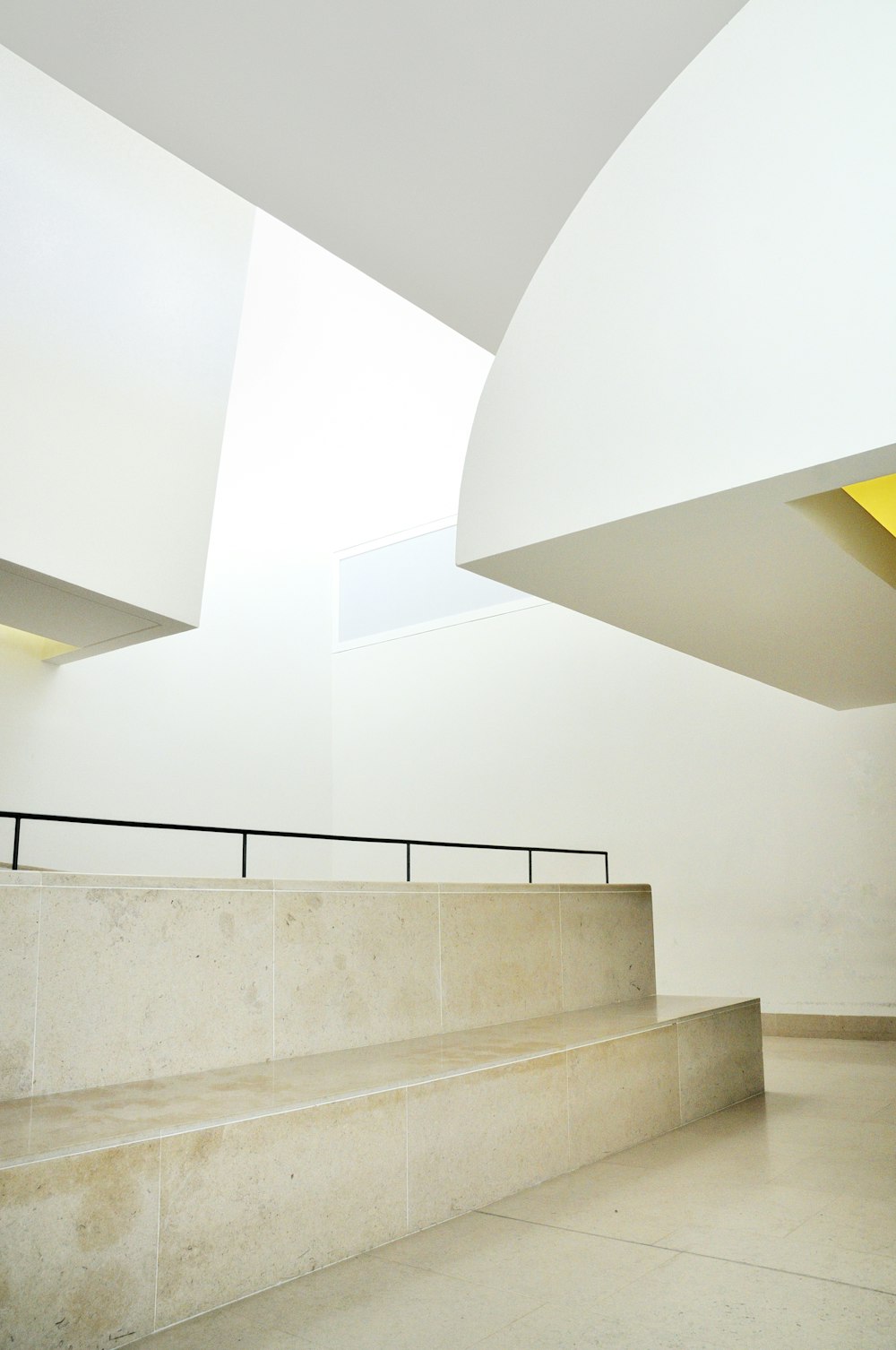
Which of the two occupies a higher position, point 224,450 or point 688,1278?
point 224,450

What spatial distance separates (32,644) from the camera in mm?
8672

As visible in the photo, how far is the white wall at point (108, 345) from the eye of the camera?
5648mm

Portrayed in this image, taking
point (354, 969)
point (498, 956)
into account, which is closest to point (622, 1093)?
point (498, 956)

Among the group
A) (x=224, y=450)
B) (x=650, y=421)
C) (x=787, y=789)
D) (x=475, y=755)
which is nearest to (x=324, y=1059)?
(x=650, y=421)

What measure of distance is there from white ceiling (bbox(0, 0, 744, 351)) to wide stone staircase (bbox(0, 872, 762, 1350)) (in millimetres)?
3989

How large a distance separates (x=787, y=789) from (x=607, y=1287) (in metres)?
5.92

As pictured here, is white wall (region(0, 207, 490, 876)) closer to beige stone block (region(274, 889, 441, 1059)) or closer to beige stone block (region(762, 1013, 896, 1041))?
beige stone block (region(762, 1013, 896, 1041))

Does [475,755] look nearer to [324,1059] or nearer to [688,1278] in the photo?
[324,1059]

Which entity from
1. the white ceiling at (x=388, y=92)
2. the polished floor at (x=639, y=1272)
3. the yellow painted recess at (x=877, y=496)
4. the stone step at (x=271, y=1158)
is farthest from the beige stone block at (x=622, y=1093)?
the white ceiling at (x=388, y=92)

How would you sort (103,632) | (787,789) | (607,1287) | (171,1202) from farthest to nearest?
(787,789) < (103,632) < (607,1287) < (171,1202)

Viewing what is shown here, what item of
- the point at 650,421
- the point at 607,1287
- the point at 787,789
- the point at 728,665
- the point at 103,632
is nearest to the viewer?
the point at 607,1287

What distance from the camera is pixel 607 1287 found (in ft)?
9.96

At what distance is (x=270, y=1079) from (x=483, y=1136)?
2.96 feet

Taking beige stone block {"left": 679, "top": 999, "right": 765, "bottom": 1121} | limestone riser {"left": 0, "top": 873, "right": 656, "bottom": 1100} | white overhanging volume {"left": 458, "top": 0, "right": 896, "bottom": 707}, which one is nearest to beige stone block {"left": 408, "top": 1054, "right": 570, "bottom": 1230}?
limestone riser {"left": 0, "top": 873, "right": 656, "bottom": 1100}
